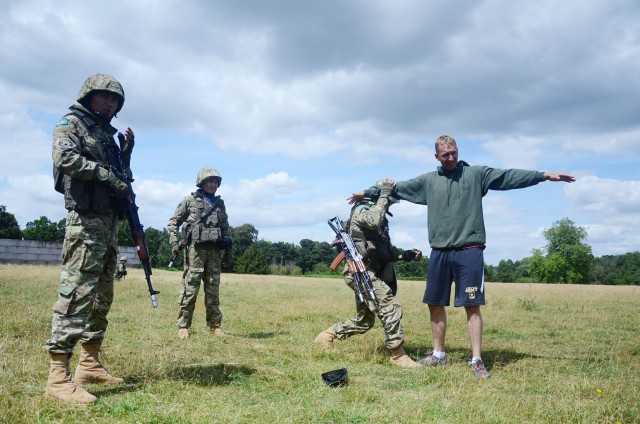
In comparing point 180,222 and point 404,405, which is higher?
point 180,222

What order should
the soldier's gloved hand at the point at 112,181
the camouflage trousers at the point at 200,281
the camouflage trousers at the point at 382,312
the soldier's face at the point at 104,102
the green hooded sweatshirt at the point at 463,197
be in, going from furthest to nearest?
the camouflage trousers at the point at 200,281
the camouflage trousers at the point at 382,312
the green hooded sweatshirt at the point at 463,197
the soldier's face at the point at 104,102
the soldier's gloved hand at the point at 112,181

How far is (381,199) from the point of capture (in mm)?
7117

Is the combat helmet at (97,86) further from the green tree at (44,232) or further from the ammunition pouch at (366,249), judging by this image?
the green tree at (44,232)

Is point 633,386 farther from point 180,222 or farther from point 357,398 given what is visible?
point 180,222

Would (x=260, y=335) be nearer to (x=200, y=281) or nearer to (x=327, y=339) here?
(x=200, y=281)

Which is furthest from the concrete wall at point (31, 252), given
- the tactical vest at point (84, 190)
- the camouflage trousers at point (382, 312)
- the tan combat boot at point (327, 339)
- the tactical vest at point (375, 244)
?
the tactical vest at point (84, 190)

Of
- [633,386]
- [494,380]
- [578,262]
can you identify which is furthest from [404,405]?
[578,262]

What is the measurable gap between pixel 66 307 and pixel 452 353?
5287 millimetres

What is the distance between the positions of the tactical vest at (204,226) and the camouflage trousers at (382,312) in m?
3.06

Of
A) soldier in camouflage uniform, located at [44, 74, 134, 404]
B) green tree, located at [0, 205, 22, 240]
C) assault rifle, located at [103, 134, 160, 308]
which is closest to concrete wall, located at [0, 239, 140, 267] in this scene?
green tree, located at [0, 205, 22, 240]

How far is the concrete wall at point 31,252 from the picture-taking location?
52.0m

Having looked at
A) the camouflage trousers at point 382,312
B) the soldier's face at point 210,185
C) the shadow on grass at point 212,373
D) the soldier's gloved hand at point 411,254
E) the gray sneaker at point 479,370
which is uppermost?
the soldier's face at point 210,185

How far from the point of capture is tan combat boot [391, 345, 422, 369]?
6.53m

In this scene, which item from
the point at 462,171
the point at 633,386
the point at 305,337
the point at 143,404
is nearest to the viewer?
the point at 143,404
